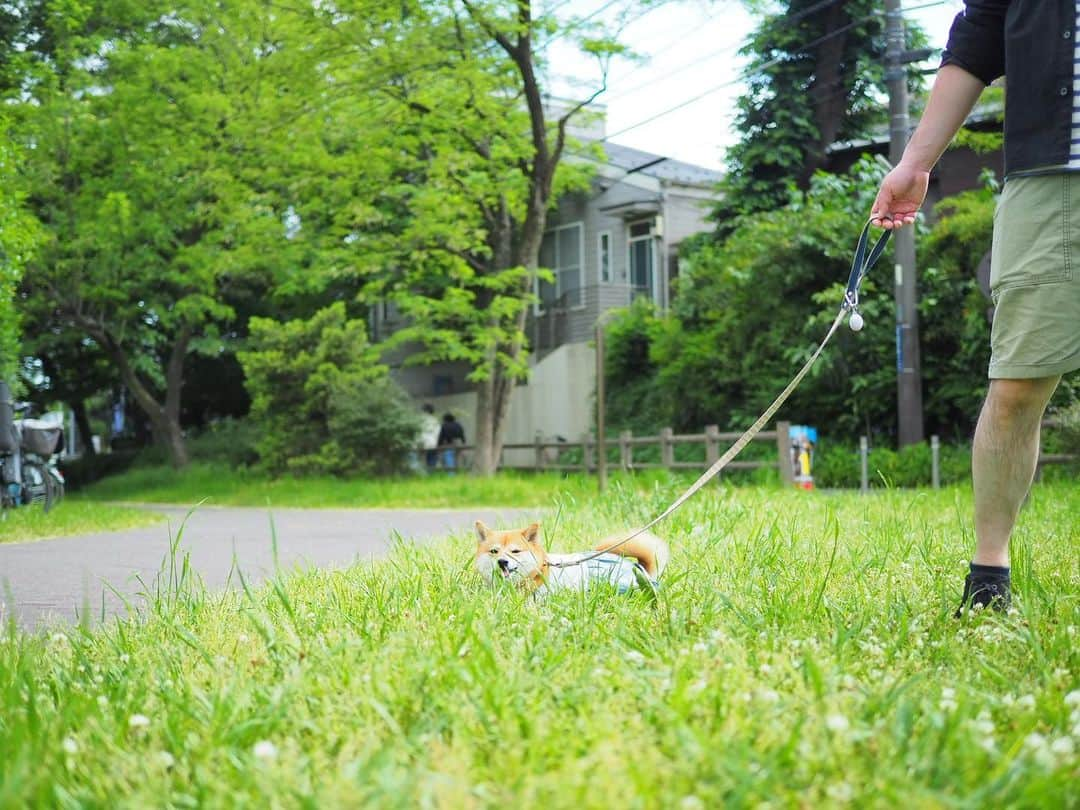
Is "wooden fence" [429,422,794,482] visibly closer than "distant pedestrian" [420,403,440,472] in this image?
Yes

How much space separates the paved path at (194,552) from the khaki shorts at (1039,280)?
6.77ft

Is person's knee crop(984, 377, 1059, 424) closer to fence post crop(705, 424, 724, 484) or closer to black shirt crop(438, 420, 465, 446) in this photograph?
fence post crop(705, 424, 724, 484)

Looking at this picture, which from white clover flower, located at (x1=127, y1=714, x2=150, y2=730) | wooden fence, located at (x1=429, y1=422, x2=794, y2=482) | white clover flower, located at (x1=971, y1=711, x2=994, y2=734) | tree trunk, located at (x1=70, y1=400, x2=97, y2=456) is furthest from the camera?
tree trunk, located at (x1=70, y1=400, x2=97, y2=456)

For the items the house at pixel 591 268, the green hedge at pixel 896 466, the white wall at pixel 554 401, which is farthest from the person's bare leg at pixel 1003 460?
the white wall at pixel 554 401

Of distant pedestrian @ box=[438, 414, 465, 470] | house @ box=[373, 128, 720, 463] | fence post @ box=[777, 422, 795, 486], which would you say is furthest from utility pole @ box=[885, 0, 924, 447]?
distant pedestrian @ box=[438, 414, 465, 470]

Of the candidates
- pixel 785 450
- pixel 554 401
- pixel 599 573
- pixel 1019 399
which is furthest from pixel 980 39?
pixel 554 401

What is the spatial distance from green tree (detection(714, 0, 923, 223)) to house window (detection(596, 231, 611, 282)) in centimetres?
539

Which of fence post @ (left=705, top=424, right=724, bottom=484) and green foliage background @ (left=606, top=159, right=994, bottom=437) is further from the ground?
green foliage background @ (left=606, top=159, right=994, bottom=437)

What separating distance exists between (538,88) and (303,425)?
21.6 ft

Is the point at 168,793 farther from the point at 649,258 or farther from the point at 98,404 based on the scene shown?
the point at 98,404

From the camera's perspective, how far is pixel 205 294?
23.7 m

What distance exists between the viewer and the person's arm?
3420mm

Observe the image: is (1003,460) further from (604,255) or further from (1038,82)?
(604,255)

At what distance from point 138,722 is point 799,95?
22808 millimetres
